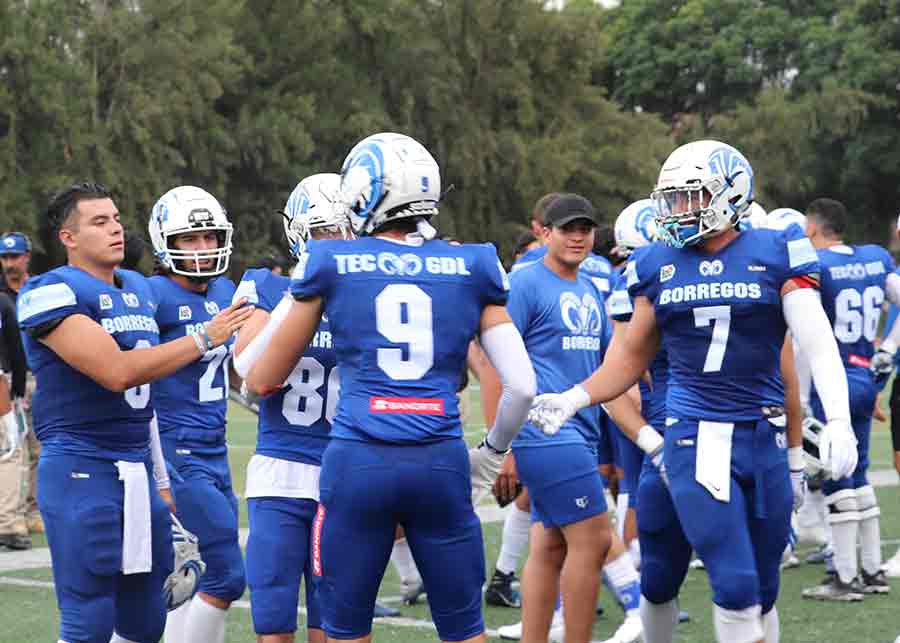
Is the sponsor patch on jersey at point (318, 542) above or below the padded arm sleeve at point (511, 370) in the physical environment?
below

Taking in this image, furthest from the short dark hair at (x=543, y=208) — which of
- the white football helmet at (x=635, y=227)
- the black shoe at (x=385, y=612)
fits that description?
the black shoe at (x=385, y=612)

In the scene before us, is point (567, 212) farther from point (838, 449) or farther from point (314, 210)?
point (838, 449)

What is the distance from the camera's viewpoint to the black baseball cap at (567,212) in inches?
295

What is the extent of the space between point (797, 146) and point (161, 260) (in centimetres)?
4062

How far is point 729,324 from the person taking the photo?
5773 mm

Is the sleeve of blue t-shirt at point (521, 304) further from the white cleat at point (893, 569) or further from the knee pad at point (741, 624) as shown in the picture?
the white cleat at point (893, 569)

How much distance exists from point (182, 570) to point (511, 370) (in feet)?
5.51

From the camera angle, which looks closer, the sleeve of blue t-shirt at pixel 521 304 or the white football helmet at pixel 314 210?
the white football helmet at pixel 314 210

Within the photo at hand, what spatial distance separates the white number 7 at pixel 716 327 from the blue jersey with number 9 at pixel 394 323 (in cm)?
114

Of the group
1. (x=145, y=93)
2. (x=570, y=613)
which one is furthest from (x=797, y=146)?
(x=570, y=613)

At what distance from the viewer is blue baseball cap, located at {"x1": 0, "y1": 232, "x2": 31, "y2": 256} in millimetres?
11173

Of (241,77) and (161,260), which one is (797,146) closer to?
(241,77)

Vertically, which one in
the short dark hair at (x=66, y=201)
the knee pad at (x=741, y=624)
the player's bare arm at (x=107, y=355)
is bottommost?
the knee pad at (x=741, y=624)

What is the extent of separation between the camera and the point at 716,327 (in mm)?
5793
